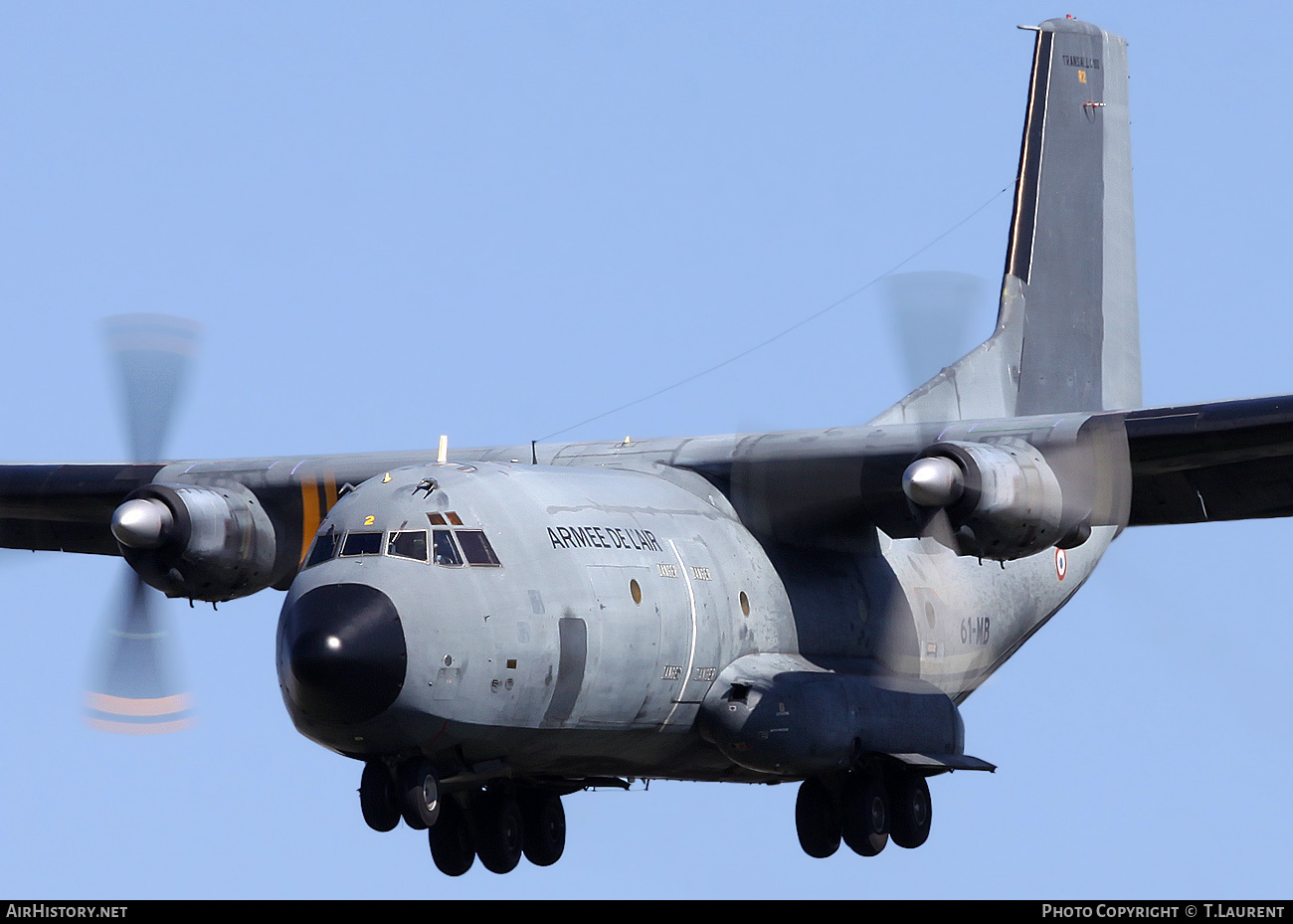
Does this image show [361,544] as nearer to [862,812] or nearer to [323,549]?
[323,549]

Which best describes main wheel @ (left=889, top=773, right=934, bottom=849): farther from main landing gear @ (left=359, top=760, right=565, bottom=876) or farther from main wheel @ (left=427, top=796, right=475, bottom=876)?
main wheel @ (left=427, top=796, right=475, bottom=876)

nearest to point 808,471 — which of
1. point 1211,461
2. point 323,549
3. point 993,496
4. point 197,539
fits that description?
point 993,496

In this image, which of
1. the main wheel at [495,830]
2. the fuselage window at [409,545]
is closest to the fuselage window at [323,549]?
the fuselage window at [409,545]

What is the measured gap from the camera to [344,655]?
13.9m

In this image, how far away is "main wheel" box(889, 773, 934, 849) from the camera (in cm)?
1797

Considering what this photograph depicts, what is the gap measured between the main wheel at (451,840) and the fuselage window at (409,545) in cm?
329

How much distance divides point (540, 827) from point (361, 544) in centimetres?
430

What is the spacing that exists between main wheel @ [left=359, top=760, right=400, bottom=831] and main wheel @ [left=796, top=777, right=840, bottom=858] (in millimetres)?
4657

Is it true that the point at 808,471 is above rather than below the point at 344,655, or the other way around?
above

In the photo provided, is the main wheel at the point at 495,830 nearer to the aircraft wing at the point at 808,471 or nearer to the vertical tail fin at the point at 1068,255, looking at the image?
the aircraft wing at the point at 808,471

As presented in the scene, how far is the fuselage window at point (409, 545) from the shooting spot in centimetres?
1483

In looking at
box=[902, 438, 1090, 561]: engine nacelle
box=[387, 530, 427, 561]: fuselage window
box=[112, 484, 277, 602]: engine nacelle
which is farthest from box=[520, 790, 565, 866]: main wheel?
box=[902, 438, 1090, 561]: engine nacelle
